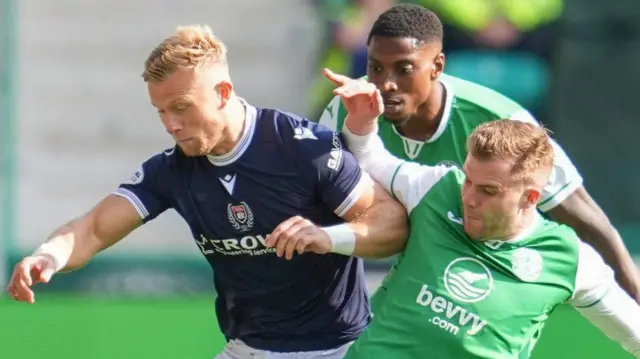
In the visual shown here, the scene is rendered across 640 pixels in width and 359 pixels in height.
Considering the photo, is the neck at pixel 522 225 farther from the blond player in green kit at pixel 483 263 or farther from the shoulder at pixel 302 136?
the shoulder at pixel 302 136

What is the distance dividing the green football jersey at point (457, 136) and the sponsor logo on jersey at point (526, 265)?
92 centimetres

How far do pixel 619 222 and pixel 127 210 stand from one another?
753cm

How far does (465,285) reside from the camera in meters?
4.08

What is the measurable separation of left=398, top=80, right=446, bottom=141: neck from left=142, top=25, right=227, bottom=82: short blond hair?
1.12 m

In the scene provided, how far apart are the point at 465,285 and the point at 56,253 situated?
1239 mm

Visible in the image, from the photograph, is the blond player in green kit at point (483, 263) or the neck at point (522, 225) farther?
the neck at point (522, 225)

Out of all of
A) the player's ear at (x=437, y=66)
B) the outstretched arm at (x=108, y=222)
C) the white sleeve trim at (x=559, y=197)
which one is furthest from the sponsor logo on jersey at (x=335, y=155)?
the white sleeve trim at (x=559, y=197)

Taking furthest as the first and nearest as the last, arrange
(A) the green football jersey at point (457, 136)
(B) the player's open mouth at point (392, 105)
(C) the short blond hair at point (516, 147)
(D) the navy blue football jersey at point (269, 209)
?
(A) the green football jersey at point (457, 136)
(B) the player's open mouth at point (392, 105)
(D) the navy blue football jersey at point (269, 209)
(C) the short blond hair at point (516, 147)

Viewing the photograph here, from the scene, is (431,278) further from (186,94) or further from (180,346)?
(180,346)

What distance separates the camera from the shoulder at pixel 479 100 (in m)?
5.15

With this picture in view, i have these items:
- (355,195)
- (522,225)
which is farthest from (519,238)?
(355,195)

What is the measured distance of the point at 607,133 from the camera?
11.2 metres

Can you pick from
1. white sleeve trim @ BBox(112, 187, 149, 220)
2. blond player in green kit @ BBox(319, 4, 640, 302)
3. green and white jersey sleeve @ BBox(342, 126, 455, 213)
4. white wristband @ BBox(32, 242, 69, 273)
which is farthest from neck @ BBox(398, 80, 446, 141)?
white wristband @ BBox(32, 242, 69, 273)

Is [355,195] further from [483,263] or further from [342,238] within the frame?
[483,263]
